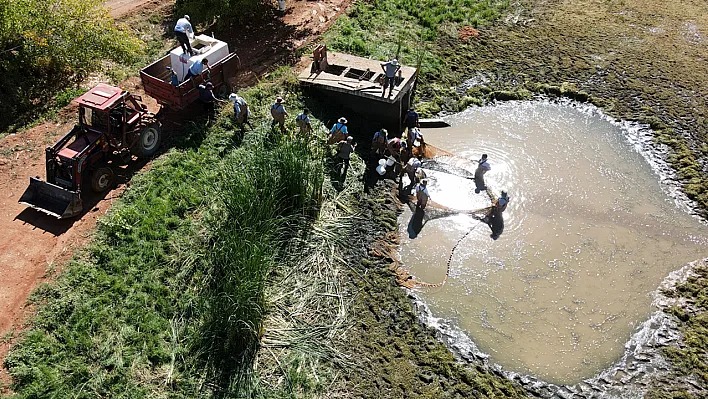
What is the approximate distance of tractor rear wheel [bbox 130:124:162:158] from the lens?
43.9 feet

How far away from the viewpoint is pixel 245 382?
10.1 metres

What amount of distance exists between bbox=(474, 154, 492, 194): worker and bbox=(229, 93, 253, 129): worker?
21.0ft

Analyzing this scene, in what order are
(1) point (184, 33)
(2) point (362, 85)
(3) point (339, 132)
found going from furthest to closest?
1. (2) point (362, 85)
2. (3) point (339, 132)
3. (1) point (184, 33)

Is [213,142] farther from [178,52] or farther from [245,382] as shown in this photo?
[245,382]

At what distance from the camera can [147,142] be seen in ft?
44.9

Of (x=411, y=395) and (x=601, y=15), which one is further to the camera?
(x=601, y=15)

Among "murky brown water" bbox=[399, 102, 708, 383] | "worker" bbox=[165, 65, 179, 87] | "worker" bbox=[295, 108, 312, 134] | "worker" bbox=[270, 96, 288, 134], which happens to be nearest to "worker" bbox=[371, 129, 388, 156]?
"murky brown water" bbox=[399, 102, 708, 383]

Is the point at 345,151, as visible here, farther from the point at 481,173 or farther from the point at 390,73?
the point at 481,173

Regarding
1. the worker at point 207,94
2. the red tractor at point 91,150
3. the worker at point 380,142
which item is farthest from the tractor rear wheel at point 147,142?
the worker at point 380,142

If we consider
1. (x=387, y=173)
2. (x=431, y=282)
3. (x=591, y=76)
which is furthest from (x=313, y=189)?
(x=591, y=76)

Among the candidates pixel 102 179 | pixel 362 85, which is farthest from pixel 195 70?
pixel 362 85

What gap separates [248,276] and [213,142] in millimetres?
5294

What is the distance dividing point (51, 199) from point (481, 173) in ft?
35.1

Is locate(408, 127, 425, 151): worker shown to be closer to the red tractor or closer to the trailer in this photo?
the trailer
